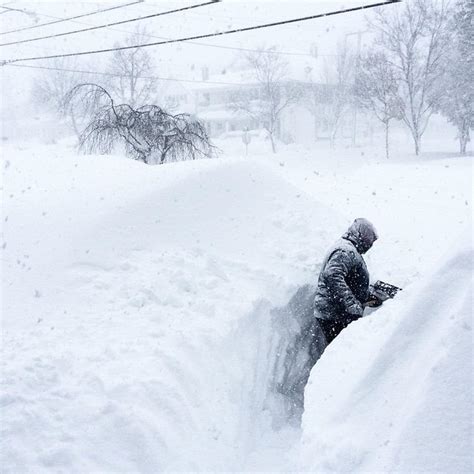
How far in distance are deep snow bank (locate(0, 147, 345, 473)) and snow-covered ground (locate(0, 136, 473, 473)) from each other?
0.06 feet

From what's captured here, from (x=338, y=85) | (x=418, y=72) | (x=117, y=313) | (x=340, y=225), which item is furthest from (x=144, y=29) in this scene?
(x=117, y=313)

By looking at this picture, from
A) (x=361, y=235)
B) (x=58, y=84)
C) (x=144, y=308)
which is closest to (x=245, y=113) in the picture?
(x=58, y=84)

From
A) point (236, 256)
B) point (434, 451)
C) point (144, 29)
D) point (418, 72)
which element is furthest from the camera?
point (144, 29)

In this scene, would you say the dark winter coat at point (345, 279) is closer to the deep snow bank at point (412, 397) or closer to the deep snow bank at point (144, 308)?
the deep snow bank at point (144, 308)

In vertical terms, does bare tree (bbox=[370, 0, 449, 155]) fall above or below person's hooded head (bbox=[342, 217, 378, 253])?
above

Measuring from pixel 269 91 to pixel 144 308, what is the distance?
36582 mm

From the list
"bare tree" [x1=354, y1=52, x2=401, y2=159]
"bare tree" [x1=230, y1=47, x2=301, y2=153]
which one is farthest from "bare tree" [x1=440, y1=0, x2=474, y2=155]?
"bare tree" [x1=230, y1=47, x2=301, y2=153]

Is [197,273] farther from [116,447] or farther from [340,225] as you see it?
[340,225]

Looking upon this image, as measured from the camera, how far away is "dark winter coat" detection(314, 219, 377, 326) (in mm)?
5004

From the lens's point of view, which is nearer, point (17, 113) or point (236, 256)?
point (236, 256)

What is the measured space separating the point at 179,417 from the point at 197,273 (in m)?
2.02

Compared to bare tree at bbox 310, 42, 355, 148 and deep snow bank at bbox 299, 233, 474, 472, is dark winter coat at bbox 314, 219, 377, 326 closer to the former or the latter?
deep snow bank at bbox 299, 233, 474, 472

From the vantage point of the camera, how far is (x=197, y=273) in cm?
571

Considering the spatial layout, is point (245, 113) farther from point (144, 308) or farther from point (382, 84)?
point (144, 308)
